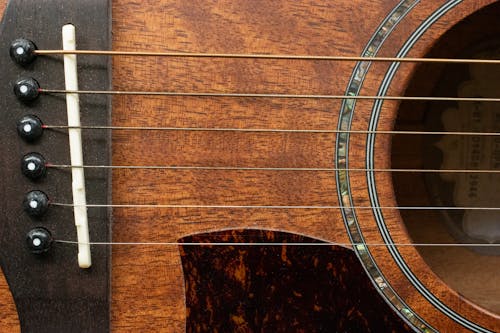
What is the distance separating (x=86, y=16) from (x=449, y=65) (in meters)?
0.64

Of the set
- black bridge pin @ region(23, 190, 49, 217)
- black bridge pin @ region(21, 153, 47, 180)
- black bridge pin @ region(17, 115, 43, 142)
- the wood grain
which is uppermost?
black bridge pin @ region(17, 115, 43, 142)

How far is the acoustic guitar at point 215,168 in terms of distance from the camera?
2.27ft

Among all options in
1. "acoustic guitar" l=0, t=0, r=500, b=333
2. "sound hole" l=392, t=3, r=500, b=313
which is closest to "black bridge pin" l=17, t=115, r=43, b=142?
"acoustic guitar" l=0, t=0, r=500, b=333

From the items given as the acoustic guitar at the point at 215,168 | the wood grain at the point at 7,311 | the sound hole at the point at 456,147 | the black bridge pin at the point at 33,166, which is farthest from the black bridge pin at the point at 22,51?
the sound hole at the point at 456,147

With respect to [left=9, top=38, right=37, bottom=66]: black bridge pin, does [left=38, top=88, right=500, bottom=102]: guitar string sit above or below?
below

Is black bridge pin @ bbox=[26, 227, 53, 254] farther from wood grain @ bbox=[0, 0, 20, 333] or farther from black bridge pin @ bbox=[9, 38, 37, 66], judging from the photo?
black bridge pin @ bbox=[9, 38, 37, 66]

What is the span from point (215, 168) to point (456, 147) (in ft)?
1.66

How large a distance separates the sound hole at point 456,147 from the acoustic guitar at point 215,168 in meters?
0.29

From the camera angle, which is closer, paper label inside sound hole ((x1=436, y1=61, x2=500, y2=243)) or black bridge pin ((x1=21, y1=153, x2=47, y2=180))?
black bridge pin ((x1=21, y1=153, x2=47, y2=180))

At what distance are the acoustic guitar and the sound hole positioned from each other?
290 mm

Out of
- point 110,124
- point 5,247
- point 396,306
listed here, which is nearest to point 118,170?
point 110,124

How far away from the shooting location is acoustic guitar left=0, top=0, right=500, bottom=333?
69cm

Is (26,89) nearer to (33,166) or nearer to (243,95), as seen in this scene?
(33,166)

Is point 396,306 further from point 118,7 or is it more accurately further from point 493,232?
point 118,7
